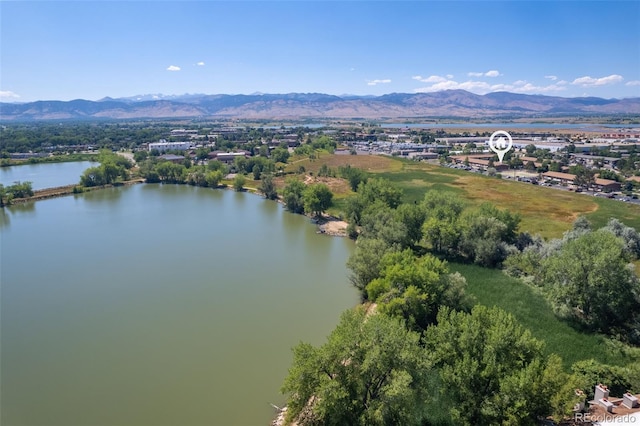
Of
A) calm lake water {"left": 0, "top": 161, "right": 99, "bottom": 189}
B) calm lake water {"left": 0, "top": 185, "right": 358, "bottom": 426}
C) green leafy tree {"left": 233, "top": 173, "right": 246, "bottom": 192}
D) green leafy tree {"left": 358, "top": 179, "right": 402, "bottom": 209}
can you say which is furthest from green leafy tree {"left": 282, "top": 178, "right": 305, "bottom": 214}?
calm lake water {"left": 0, "top": 161, "right": 99, "bottom": 189}

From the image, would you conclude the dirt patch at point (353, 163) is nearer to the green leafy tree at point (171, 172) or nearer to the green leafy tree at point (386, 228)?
the green leafy tree at point (171, 172)

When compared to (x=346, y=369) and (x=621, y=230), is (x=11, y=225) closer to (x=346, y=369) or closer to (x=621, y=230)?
(x=346, y=369)

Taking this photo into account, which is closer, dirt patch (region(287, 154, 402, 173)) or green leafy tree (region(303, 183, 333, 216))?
green leafy tree (region(303, 183, 333, 216))

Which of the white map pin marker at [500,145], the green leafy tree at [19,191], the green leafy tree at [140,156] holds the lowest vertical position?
the green leafy tree at [19,191]

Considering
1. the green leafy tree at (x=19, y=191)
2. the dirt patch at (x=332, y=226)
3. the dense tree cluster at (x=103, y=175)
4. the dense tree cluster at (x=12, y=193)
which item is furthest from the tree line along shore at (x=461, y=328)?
the dense tree cluster at (x=12, y=193)

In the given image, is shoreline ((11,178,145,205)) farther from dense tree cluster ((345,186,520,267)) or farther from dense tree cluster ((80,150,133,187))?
dense tree cluster ((345,186,520,267))

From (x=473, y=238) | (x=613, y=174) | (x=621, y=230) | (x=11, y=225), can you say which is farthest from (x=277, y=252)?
(x=613, y=174)

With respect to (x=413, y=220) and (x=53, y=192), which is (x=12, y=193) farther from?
(x=413, y=220)
